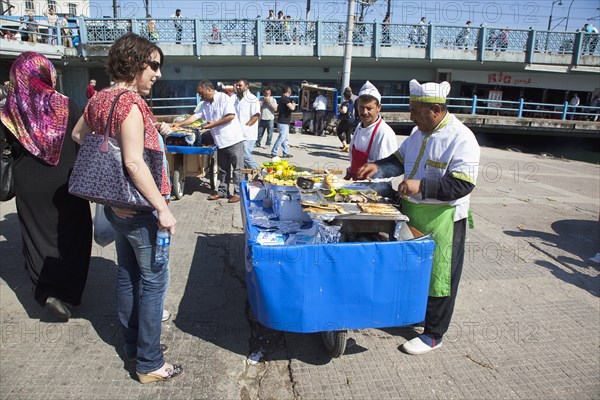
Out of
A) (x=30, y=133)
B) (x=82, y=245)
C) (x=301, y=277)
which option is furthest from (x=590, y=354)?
(x=30, y=133)

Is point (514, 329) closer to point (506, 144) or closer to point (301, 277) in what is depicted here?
point (301, 277)

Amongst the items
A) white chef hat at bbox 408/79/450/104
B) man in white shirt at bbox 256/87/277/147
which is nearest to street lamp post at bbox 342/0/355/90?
man in white shirt at bbox 256/87/277/147

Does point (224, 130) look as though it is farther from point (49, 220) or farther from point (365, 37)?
point (365, 37)

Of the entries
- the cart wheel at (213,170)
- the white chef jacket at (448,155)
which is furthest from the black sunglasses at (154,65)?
the cart wheel at (213,170)

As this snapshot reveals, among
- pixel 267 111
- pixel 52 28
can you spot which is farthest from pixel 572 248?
pixel 52 28

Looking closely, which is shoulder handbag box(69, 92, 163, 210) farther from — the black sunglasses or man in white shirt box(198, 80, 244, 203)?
man in white shirt box(198, 80, 244, 203)

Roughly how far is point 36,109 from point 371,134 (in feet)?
9.29

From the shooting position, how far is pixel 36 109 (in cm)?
332

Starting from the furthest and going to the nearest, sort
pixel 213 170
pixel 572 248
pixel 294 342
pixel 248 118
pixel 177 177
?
pixel 248 118
pixel 213 170
pixel 177 177
pixel 572 248
pixel 294 342

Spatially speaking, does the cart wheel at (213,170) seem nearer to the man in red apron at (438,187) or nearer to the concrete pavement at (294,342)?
the concrete pavement at (294,342)

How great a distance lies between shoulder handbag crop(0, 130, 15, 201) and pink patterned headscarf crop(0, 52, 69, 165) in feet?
0.59

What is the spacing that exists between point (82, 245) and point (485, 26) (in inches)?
919

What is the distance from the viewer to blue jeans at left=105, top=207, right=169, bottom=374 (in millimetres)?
2662

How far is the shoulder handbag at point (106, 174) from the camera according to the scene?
2.44 metres
